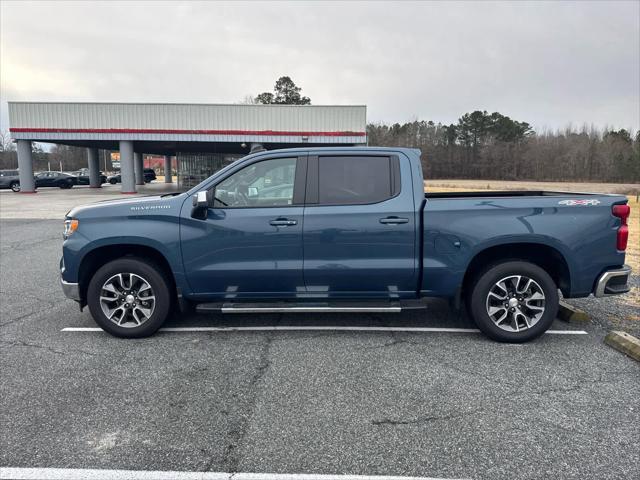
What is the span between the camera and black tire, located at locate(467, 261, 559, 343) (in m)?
4.45

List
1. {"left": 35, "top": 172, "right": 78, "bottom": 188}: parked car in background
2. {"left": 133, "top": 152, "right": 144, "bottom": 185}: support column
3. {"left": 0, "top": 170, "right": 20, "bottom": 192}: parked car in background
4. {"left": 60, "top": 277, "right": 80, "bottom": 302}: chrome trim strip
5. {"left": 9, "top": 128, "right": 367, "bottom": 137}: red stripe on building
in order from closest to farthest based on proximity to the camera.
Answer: {"left": 60, "top": 277, "right": 80, "bottom": 302}: chrome trim strip, {"left": 9, "top": 128, "right": 367, "bottom": 137}: red stripe on building, {"left": 0, "top": 170, "right": 20, "bottom": 192}: parked car in background, {"left": 35, "top": 172, "right": 78, "bottom": 188}: parked car in background, {"left": 133, "top": 152, "right": 144, "bottom": 185}: support column

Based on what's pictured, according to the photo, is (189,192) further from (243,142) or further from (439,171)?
(439,171)

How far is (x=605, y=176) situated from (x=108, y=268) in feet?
288

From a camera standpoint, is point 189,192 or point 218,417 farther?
point 189,192

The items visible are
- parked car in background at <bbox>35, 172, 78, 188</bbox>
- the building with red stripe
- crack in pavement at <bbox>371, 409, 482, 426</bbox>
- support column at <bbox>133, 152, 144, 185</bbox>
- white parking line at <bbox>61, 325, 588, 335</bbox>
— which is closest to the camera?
crack in pavement at <bbox>371, 409, 482, 426</bbox>

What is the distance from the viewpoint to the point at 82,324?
5176 millimetres

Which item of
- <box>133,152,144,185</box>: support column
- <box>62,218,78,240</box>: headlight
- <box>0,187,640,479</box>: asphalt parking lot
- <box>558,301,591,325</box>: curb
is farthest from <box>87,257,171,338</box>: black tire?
<box>133,152,144,185</box>: support column

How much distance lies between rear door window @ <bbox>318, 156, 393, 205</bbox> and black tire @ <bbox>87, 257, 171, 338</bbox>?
1835 mm

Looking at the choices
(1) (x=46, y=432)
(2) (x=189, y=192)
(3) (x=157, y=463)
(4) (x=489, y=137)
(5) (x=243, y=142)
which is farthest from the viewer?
(4) (x=489, y=137)

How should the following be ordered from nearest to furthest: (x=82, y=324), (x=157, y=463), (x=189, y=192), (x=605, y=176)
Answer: (x=157, y=463)
(x=189, y=192)
(x=82, y=324)
(x=605, y=176)

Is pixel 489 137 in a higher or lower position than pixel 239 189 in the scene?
higher

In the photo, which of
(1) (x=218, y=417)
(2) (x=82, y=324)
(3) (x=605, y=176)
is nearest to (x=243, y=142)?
(2) (x=82, y=324)

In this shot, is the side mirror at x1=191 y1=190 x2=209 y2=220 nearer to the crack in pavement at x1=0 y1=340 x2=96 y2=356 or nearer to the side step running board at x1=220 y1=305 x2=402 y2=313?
the side step running board at x1=220 y1=305 x2=402 y2=313

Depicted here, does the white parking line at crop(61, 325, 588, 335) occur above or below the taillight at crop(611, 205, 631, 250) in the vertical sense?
below
